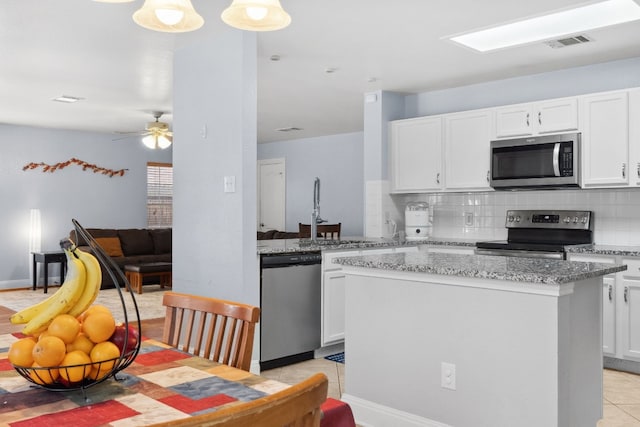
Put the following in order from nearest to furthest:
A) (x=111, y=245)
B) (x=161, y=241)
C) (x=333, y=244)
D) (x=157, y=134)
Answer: (x=333, y=244) < (x=157, y=134) < (x=111, y=245) < (x=161, y=241)

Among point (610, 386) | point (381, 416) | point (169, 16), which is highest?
point (169, 16)

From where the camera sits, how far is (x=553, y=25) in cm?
384

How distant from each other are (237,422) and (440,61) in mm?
4389

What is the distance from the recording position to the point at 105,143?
9.25m

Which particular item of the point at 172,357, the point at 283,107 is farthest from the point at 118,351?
the point at 283,107

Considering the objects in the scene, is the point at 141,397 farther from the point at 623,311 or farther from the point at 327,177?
the point at 327,177

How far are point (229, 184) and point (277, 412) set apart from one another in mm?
3157

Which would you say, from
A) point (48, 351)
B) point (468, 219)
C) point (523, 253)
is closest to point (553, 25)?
point (523, 253)

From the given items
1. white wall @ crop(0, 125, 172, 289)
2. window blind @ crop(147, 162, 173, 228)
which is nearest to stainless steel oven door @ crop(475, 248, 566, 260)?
window blind @ crop(147, 162, 173, 228)

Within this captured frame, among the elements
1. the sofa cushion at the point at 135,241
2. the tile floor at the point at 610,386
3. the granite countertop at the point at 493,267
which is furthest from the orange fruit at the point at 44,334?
the sofa cushion at the point at 135,241

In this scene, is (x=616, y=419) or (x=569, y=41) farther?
(x=569, y=41)

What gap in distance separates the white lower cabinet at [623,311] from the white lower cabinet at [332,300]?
1.94 meters

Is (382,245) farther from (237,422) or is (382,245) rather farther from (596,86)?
(237,422)

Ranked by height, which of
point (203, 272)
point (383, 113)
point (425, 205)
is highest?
point (383, 113)
